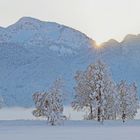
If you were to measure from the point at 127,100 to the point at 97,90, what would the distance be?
16.3m

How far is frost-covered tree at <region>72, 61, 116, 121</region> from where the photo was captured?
108 metres

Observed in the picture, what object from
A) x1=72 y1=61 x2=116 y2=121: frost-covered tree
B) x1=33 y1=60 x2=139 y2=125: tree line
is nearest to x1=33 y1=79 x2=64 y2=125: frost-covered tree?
x1=33 y1=60 x2=139 y2=125: tree line

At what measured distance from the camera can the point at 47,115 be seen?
4149 inches

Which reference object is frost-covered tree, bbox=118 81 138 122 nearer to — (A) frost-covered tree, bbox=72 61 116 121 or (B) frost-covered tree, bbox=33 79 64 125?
(A) frost-covered tree, bbox=72 61 116 121

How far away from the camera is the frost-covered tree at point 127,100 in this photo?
122312 mm

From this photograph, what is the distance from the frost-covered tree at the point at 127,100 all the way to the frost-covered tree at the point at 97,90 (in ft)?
6.79

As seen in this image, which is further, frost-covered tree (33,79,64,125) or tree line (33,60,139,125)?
tree line (33,60,139,125)

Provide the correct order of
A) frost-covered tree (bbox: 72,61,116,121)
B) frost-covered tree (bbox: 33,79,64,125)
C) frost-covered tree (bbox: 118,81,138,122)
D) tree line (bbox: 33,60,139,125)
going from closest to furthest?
1. frost-covered tree (bbox: 33,79,64,125)
2. tree line (bbox: 33,60,139,125)
3. frost-covered tree (bbox: 72,61,116,121)
4. frost-covered tree (bbox: 118,81,138,122)

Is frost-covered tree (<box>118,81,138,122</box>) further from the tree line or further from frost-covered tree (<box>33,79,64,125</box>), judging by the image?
frost-covered tree (<box>33,79,64,125</box>)

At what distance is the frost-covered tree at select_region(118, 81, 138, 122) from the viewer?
401ft

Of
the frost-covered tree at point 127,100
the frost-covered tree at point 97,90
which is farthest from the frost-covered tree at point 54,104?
the frost-covered tree at point 127,100

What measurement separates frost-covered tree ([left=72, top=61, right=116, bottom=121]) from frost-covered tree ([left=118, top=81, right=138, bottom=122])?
207 centimetres

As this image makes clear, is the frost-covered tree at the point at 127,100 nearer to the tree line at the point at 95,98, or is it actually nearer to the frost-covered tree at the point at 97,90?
the tree line at the point at 95,98

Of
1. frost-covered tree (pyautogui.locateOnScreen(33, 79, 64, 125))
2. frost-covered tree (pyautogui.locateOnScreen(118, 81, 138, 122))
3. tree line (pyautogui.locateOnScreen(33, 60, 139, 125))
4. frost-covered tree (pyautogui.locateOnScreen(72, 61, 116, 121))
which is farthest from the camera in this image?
frost-covered tree (pyautogui.locateOnScreen(118, 81, 138, 122))
